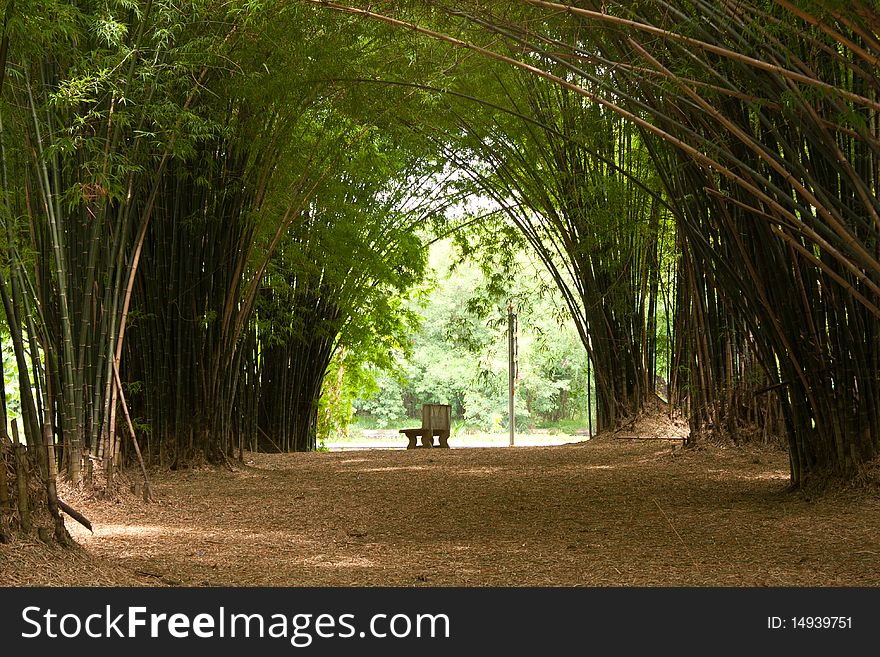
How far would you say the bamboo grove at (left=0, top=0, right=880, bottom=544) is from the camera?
124 inches

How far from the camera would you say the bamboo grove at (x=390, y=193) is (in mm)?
3145

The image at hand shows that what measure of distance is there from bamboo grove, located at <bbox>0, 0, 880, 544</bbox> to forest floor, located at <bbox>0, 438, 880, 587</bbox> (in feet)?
1.15

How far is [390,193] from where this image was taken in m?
8.40

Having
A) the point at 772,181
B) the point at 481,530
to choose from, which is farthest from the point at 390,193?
the point at 481,530

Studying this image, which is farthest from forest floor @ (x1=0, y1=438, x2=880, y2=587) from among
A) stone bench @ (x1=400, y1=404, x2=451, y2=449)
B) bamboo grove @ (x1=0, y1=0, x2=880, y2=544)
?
stone bench @ (x1=400, y1=404, x2=451, y2=449)

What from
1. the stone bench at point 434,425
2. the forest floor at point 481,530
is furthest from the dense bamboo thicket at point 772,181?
the stone bench at point 434,425

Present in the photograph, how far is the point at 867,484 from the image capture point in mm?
3559

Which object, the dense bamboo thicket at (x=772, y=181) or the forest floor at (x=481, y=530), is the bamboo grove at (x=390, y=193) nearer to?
the dense bamboo thicket at (x=772, y=181)

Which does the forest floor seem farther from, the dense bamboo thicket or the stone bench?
the stone bench

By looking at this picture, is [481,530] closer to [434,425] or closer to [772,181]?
[772,181]

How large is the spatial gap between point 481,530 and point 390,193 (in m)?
5.39

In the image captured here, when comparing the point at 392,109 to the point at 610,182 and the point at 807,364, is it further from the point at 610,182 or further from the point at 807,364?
the point at 807,364

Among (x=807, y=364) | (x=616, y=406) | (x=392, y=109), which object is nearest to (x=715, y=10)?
(x=807, y=364)

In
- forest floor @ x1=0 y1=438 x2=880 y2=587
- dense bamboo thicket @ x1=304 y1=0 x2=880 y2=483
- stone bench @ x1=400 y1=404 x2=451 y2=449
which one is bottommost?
forest floor @ x1=0 y1=438 x2=880 y2=587
